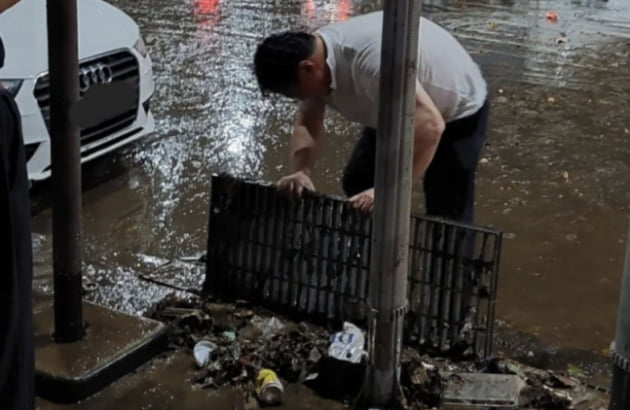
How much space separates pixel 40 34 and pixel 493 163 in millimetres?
2908

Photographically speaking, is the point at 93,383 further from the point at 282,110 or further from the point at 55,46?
the point at 282,110

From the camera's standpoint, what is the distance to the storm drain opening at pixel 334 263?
3.85 metres

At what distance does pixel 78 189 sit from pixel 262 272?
37.2 inches

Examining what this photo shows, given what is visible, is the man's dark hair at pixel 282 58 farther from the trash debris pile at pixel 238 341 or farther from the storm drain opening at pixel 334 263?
the trash debris pile at pixel 238 341

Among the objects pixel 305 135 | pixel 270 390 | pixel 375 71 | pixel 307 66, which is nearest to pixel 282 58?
pixel 307 66

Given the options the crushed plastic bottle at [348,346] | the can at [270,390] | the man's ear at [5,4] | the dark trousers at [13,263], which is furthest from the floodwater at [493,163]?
the man's ear at [5,4]

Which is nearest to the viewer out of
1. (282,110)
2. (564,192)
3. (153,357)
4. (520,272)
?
(153,357)

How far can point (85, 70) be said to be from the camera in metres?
5.59

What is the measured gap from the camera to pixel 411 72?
3.04 m

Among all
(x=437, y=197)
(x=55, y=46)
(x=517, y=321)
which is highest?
(x=55, y=46)

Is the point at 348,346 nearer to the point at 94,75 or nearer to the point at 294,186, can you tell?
the point at 294,186

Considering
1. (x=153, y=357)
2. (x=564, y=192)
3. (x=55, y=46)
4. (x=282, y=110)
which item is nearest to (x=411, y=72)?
(x=55, y=46)

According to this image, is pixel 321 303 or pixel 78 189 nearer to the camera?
pixel 78 189

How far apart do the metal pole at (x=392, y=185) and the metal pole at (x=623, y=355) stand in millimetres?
900
